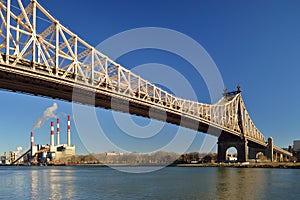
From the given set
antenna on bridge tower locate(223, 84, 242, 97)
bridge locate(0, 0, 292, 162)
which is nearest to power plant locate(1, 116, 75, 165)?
antenna on bridge tower locate(223, 84, 242, 97)

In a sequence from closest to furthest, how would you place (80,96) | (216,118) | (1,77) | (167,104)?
(1,77) < (80,96) < (167,104) < (216,118)

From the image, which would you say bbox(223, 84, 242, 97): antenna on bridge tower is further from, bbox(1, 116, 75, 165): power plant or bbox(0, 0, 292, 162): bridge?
bbox(1, 116, 75, 165): power plant

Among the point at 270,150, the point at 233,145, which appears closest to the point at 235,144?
the point at 233,145

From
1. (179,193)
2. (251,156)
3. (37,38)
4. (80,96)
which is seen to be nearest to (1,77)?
(37,38)

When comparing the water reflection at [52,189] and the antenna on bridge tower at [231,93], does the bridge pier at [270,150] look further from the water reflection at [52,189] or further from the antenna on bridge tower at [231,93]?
the water reflection at [52,189]

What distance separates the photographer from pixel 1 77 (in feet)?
95.6

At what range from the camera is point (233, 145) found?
268 ft

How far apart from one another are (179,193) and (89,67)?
57.3 feet

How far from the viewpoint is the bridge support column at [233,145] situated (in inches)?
3152

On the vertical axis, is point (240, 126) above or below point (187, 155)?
above

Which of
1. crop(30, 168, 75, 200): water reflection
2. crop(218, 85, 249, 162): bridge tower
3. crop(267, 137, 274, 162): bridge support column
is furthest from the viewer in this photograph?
crop(267, 137, 274, 162): bridge support column

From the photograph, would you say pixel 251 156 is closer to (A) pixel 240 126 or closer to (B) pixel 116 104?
(A) pixel 240 126

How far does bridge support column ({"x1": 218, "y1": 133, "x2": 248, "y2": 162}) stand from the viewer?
3152 inches

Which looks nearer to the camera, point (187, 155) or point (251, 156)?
point (251, 156)
